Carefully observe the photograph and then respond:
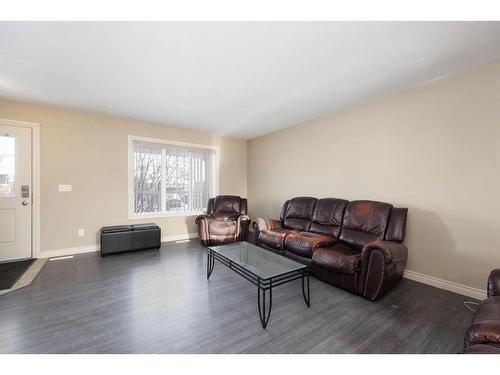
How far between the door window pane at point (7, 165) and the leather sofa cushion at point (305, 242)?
14.2ft

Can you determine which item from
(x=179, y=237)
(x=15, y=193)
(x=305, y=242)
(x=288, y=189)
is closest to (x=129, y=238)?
(x=179, y=237)

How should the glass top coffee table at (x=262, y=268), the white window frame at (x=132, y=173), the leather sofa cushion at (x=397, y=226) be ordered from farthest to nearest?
1. the white window frame at (x=132, y=173)
2. the leather sofa cushion at (x=397, y=226)
3. the glass top coffee table at (x=262, y=268)

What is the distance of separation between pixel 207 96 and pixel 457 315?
3715 millimetres

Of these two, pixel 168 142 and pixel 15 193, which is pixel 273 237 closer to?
pixel 168 142

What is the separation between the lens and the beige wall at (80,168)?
3436 millimetres

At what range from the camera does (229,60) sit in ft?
7.05

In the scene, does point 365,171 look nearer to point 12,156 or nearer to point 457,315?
point 457,315

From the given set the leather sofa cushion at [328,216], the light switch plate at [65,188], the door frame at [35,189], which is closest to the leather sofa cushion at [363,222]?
the leather sofa cushion at [328,216]

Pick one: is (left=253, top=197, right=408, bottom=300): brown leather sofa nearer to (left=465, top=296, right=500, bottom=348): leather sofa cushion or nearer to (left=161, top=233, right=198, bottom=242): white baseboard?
(left=465, top=296, right=500, bottom=348): leather sofa cushion

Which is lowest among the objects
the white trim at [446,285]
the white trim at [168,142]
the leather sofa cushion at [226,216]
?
the white trim at [446,285]

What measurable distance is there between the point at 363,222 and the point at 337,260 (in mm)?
804

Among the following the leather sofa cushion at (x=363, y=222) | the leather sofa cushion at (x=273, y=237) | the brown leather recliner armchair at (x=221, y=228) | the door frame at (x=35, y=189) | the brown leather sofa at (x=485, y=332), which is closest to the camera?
the brown leather sofa at (x=485, y=332)

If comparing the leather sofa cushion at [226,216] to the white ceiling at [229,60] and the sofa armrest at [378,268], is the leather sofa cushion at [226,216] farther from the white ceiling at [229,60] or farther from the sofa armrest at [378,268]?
the sofa armrest at [378,268]
